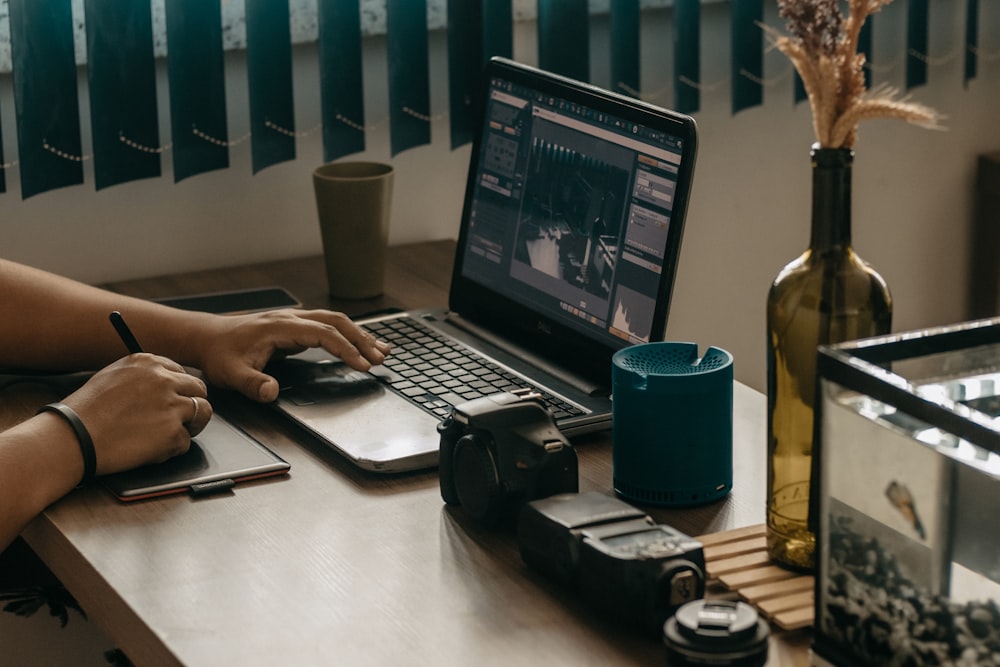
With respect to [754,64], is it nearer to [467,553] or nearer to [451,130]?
[451,130]

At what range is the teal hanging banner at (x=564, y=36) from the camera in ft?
6.70

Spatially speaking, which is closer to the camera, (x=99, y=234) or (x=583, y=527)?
(x=583, y=527)

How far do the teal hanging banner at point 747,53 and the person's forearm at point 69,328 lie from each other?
1169mm

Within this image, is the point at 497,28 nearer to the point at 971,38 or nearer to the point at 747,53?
the point at 747,53

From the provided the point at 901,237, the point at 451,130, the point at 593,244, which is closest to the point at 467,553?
the point at 593,244

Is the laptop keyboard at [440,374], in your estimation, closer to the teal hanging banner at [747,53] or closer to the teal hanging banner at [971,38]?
the teal hanging banner at [747,53]

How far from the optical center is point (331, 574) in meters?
0.96

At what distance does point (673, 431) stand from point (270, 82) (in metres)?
1.02

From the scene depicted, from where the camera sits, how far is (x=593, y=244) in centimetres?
129

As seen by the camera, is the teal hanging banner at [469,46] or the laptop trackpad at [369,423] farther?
the teal hanging banner at [469,46]

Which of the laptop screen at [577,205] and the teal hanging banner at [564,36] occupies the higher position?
the teal hanging banner at [564,36]

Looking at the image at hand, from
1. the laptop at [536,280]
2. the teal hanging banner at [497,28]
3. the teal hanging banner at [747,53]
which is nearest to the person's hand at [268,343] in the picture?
the laptop at [536,280]

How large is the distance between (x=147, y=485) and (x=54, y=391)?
0.30 m

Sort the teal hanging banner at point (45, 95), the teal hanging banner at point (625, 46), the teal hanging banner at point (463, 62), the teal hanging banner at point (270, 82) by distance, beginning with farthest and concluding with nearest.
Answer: the teal hanging banner at point (625, 46) → the teal hanging banner at point (463, 62) → the teal hanging banner at point (270, 82) → the teal hanging banner at point (45, 95)
